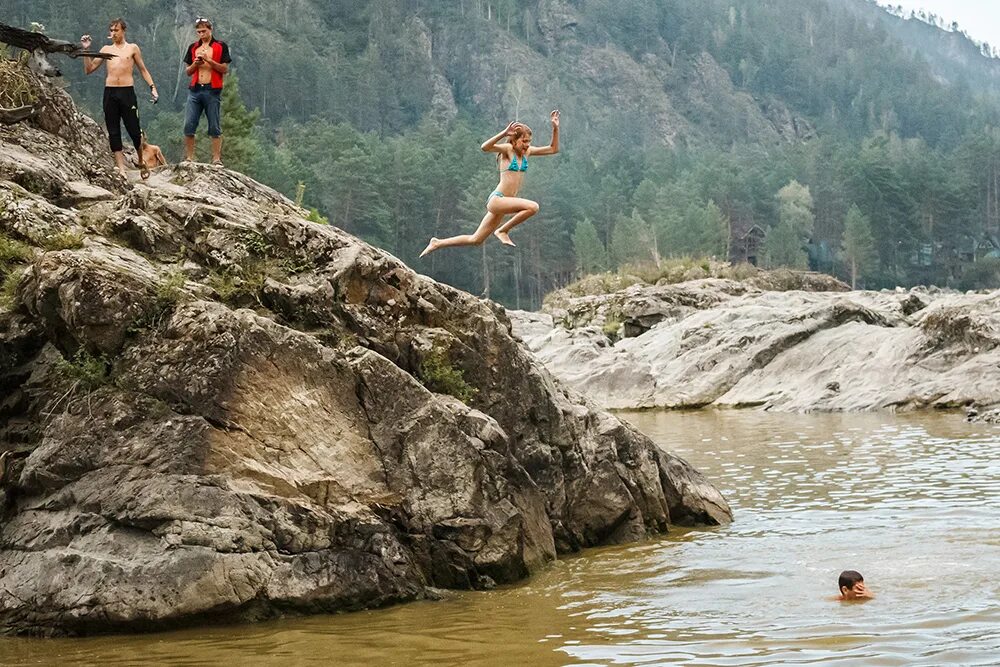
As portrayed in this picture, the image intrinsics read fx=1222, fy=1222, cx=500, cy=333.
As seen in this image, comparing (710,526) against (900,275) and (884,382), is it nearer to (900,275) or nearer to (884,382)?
(884,382)

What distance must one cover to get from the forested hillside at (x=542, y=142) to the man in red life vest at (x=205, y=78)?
120 feet

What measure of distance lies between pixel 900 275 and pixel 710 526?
106 metres

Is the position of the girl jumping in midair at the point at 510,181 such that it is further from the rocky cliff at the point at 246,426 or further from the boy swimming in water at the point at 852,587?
the boy swimming in water at the point at 852,587

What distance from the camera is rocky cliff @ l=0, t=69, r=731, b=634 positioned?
884 cm

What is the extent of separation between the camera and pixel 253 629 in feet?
28.6

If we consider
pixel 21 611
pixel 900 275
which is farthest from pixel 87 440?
pixel 900 275

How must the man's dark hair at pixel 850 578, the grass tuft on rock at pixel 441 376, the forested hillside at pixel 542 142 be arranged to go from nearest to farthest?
the man's dark hair at pixel 850 578 < the grass tuft on rock at pixel 441 376 < the forested hillside at pixel 542 142

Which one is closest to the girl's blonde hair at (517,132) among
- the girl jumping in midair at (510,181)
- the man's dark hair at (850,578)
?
the girl jumping in midair at (510,181)

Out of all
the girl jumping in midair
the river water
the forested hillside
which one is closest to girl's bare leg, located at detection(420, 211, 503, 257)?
the girl jumping in midair

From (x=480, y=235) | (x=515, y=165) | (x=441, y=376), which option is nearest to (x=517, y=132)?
(x=515, y=165)

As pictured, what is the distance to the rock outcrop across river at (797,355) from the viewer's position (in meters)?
27.6

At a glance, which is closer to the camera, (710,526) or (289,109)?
(710,526)

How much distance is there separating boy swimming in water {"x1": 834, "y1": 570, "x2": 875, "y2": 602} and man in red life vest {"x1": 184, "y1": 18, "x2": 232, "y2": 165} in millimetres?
8530

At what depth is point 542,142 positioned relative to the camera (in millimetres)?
157125
